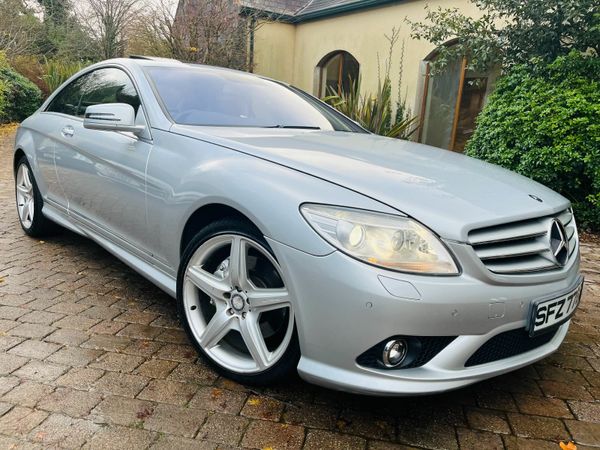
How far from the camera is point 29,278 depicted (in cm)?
339

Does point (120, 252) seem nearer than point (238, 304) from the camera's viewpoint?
No

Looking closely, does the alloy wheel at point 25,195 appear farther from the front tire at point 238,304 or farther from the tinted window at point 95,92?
the front tire at point 238,304

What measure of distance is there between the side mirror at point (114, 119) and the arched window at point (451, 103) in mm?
7108

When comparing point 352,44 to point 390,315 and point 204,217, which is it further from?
point 390,315

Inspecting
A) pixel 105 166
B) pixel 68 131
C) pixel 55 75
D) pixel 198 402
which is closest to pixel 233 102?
pixel 105 166

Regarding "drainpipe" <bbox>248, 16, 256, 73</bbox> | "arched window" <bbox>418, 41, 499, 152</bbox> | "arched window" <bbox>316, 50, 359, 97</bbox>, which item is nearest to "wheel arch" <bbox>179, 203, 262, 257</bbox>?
"arched window" <bbox>418, 41, 499, 152</bbox>

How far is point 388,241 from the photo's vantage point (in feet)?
5.67

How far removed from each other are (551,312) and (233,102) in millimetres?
2166

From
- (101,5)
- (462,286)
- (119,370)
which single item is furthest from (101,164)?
(101,5)

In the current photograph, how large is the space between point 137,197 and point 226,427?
4.47ft

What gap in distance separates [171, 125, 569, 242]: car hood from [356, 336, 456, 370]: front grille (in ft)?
1.24

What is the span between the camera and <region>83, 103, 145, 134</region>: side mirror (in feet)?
8.69

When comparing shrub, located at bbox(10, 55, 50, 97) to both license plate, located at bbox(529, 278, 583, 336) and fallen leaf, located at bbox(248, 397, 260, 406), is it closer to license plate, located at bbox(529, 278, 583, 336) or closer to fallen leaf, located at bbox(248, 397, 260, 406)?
fallen leaf, located at bbox(248, 397, 260, 406)

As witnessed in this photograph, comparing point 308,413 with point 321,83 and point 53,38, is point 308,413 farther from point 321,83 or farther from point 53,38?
point 53,38
